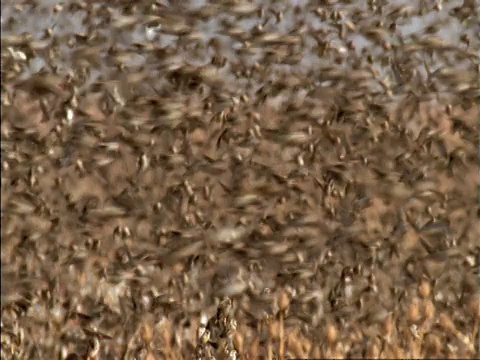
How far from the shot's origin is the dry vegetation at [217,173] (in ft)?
8.02

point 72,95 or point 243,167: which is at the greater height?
point 72,95

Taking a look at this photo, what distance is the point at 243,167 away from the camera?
98.7 inches

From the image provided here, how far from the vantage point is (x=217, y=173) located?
2.46 metres

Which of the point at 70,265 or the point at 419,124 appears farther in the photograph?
the point at 419,124

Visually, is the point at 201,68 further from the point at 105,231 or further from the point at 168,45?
the point at 105,231

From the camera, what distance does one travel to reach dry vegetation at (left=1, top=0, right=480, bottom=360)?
8.02 ft

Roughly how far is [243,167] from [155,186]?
0.20m

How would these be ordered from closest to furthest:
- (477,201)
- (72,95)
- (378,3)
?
(72,95)
(378,3)
(477,201)

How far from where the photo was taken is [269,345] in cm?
253

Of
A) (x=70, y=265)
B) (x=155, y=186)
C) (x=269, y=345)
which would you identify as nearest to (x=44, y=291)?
(x=70, y=265)

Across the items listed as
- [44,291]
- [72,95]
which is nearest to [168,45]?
[72,95]

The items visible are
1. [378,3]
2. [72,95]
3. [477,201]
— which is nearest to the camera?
[72,95]

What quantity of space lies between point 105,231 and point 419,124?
0.87 meters

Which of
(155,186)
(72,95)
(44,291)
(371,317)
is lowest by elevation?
(371,317)
